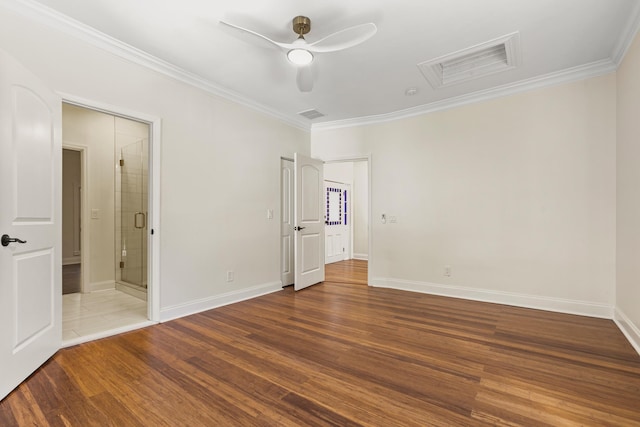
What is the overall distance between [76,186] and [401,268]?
25.0 feet

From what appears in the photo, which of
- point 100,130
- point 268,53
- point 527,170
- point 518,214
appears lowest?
point 518,214

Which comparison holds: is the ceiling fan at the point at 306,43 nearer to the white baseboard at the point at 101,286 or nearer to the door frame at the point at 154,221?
the door frame at the point at 154,221

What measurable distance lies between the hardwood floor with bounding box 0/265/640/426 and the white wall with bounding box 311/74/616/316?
1.96ft

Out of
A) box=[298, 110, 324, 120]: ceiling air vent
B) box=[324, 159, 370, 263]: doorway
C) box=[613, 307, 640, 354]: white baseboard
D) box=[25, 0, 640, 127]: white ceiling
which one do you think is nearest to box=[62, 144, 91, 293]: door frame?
box=[25, 0, 640, 127]: white ceiling

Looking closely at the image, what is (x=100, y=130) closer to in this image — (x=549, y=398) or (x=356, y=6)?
(x=356, y=6)

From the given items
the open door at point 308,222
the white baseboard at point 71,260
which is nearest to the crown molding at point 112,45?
the open door at point 308,222

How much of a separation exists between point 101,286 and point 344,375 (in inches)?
165

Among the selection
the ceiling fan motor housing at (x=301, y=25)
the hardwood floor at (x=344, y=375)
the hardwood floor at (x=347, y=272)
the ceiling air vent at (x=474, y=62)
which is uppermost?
the ceiling air vent at (x=474, y=62)

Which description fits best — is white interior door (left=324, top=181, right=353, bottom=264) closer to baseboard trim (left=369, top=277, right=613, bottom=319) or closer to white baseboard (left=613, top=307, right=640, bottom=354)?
baseboard trim (left=369, top=277, right=613, bottom=319)

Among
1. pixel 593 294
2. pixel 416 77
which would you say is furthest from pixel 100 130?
pixel 593 294

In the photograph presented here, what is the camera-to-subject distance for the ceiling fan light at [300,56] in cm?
237

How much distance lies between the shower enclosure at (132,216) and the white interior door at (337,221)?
3.81m

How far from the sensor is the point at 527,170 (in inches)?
144

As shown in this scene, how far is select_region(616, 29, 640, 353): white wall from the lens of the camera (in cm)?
256
